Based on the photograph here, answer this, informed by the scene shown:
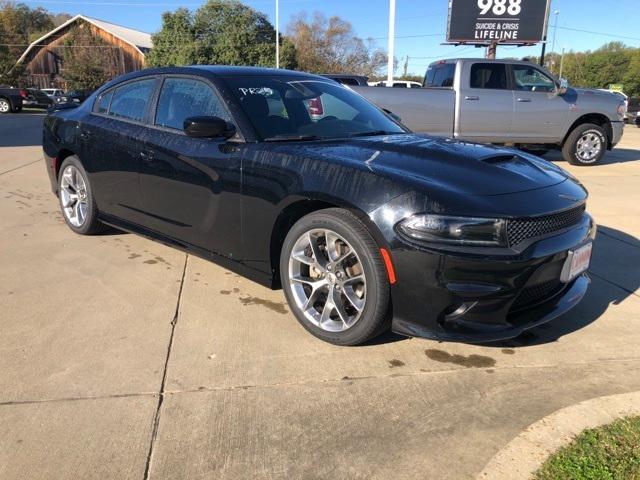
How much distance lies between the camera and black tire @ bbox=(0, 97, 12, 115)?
2739 cm

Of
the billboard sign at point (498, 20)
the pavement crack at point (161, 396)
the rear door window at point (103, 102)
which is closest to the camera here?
the pavement crack at point (161, 396)

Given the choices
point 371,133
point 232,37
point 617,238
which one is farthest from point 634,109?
point 232,37

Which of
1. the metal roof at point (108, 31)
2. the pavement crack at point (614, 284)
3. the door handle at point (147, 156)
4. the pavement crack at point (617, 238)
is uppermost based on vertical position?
the metal roof at point (108, 31)

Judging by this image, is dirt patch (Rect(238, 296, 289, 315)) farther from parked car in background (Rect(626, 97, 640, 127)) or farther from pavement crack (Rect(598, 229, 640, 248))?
parked car in background (Rect(626, 97, 640, 127))

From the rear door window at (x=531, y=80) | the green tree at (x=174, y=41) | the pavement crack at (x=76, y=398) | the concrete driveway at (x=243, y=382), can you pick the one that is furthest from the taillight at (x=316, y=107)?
the green tree at (x=174, y=41)

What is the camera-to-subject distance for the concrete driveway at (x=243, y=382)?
225cm

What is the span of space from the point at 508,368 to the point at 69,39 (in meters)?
60.8

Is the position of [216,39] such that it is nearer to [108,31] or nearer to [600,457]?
[108,31]

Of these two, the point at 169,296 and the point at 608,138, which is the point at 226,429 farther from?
the point at 608,138

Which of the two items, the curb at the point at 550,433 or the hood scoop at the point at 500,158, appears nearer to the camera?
the curb at the point at 550,433

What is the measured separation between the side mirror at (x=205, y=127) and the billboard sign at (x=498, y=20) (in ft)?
66.1

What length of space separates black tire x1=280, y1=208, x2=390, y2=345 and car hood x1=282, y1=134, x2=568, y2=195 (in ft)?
1.07

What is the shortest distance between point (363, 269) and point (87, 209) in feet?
10.8

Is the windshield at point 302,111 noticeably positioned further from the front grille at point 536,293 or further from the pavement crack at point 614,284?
the pavement crack at point 614,284
